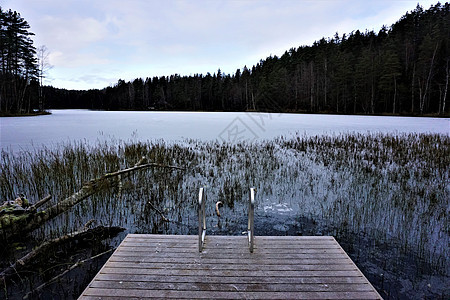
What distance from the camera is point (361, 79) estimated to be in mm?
37688

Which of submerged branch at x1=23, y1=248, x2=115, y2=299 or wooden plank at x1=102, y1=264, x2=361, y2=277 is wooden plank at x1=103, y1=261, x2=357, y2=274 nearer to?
wooden plank at x1=102, y1=264, x2=361, y2=277

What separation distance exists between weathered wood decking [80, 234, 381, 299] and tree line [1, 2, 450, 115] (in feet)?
116

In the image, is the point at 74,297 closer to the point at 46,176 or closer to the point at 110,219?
the point at 110,219

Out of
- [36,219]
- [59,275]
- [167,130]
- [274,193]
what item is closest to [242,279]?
[59,275]

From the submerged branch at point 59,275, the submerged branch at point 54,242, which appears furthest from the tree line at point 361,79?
the submerged branch at point 59,275

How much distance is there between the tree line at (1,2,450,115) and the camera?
31.3 m

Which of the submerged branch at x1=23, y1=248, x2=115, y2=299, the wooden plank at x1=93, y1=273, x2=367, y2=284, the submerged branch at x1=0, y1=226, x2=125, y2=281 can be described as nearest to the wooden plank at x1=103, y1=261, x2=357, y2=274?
the wooden plank at x1=93, y1=273, x2=367, y2=284

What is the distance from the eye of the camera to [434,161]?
870 cm

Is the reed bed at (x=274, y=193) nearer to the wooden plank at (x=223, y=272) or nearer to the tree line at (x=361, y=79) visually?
the wooden plank at (x=223, y=272)

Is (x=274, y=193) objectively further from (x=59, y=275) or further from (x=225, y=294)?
(x=59, y=275)

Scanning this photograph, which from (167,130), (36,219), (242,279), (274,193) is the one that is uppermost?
(167,130)

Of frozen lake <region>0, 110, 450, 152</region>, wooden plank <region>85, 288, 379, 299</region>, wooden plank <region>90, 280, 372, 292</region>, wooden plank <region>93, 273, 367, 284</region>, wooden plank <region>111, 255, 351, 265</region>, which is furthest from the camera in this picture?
frozen lake <region>0, 110, 450, 152</region>

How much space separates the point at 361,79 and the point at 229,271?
42901 millimetres

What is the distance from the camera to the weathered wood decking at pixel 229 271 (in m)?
2.16
